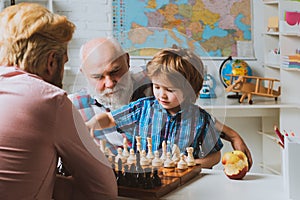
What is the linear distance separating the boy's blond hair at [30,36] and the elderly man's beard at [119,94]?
17cm

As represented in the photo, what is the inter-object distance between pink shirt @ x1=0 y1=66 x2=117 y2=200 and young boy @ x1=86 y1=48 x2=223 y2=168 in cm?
14

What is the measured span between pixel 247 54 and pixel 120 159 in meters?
3.00

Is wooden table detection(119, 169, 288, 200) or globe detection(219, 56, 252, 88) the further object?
globe detection(219, 56, 252, 88)

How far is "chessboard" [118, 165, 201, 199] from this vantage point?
1.40m

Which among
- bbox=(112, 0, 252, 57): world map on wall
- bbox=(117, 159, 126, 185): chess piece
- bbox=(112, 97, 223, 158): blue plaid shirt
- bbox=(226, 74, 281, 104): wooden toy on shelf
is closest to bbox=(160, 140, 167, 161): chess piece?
bbox=(112, 97, 223, 158): blue plaid shirt

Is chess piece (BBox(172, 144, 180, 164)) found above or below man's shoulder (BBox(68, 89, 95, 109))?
below

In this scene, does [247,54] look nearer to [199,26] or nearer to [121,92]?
[199,26]

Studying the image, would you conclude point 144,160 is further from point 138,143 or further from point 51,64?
A: point 51,64

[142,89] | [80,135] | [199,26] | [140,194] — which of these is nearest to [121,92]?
[142,89]

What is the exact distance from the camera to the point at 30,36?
1.38 metres

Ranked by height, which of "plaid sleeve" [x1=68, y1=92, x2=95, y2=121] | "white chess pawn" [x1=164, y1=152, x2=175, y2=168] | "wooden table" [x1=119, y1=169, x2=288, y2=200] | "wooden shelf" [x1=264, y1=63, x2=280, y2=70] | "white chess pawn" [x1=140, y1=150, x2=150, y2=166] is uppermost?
"plaid sleeve" [x1=68, y1=92, x2=95, y2=121]

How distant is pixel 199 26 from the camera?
4.29 m

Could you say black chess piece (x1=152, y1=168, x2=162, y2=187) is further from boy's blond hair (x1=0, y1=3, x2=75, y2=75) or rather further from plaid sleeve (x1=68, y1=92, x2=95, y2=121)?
boy's blond hair (x1=0, y1=3, x2=75, y2=75)

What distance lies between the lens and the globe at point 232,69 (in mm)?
4129
